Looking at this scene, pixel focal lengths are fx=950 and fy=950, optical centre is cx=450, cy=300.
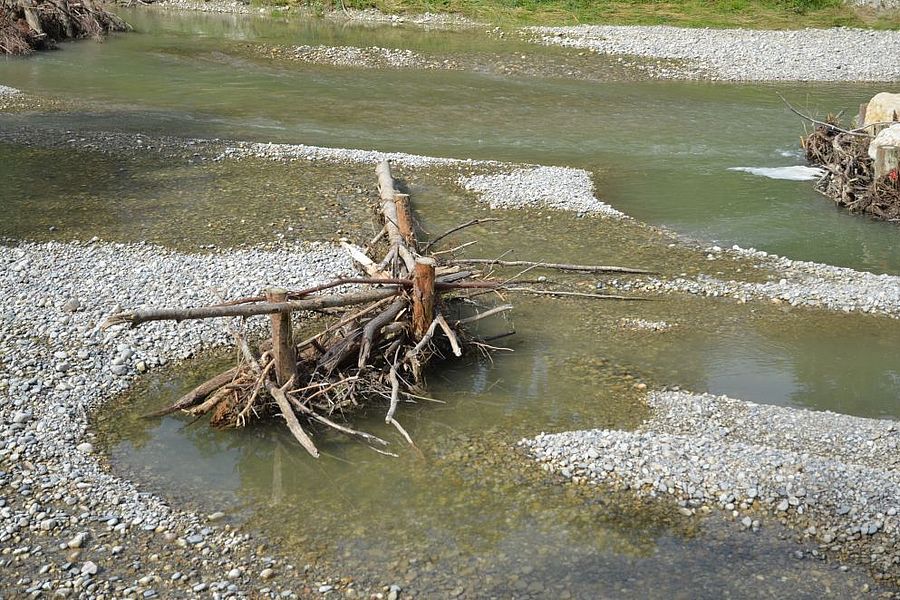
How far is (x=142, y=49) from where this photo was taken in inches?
1336

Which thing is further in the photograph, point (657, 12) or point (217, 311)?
point (657, 12)

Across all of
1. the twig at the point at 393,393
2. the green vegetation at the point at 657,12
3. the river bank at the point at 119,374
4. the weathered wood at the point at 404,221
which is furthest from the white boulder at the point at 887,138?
the green vegetation at the point at 657,12

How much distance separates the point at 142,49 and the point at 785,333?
27827mm

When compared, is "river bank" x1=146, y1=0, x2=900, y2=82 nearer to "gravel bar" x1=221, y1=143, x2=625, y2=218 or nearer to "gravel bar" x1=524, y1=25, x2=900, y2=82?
"gravel bar" x1=524, y1=25, x2=900, y2=82

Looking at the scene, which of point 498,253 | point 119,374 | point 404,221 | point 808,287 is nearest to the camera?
point 119,374

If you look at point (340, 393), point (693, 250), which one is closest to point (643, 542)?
point (340, 393)

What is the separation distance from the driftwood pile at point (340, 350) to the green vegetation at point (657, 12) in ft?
89.8

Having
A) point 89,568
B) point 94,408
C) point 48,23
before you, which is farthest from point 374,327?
point 48,23

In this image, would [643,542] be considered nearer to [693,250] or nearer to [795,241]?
[693,250]

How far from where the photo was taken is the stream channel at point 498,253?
8383 mm

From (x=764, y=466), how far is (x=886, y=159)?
10.5 meters

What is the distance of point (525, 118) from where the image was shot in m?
25.2

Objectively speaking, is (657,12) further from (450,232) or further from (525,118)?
(450,232)

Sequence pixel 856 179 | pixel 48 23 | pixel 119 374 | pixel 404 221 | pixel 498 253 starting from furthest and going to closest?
pixel 48 23 < pixel 856 179 < pixel 498 253 < pixel 404 221 < pixel 119 374
